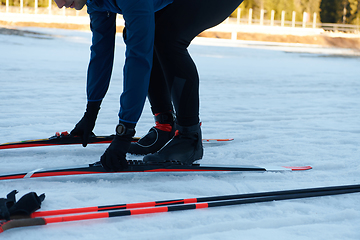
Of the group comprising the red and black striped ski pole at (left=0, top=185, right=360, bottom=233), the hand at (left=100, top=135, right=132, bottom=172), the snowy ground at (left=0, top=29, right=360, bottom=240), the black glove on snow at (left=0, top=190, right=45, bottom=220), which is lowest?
the snowy ground at (left=0, top=29, right=360, bottom=240)

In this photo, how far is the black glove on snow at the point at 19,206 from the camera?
137 centimetres

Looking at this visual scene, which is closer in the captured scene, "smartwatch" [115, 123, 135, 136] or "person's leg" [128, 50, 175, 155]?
"smartwatch" [115, 123, 135, 136]

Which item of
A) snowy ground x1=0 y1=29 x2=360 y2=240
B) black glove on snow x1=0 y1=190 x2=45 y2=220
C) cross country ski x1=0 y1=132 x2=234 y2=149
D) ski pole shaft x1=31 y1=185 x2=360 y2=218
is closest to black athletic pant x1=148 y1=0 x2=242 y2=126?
snowy ground x1=0 y1=29 x2=360 y2=240

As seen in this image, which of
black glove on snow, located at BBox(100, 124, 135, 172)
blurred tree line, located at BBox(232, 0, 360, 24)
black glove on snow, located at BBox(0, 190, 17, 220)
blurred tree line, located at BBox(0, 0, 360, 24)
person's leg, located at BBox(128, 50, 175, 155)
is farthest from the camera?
blurred tree line, located at BBox(232, 0, 360, 24)

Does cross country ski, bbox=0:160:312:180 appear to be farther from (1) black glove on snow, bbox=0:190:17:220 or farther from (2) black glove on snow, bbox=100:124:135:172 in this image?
(1) black glove on snow, bbox=0:190:17:220

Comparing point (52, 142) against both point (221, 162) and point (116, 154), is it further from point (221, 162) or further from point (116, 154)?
point (221, 162)

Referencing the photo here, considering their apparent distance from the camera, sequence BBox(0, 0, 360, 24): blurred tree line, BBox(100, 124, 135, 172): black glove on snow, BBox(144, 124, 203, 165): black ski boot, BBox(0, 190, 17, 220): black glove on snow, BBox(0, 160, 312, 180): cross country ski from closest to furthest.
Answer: BBox(0, 190, 17, 220): black glove on snow → BBox(100, 124, 135, 172): black glove on snow → BBox(0, 160, 312, 180): cross country ski → BBox(144, 124, 203, 165): black ski boot → BBox(0, 0, 360, 24): blurred tree line

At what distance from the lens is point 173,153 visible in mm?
2041

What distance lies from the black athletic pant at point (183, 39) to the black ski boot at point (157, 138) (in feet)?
0.89

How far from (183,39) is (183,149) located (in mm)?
575

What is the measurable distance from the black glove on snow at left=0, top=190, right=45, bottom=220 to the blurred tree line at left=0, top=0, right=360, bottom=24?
38.6 metres

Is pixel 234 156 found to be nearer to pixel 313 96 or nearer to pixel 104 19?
pixel 104 19

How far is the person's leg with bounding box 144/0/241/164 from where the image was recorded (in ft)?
6.24

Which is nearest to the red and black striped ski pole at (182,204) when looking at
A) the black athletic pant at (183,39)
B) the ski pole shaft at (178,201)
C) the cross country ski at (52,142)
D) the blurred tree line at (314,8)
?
the ski pole shaft at (178,201)
